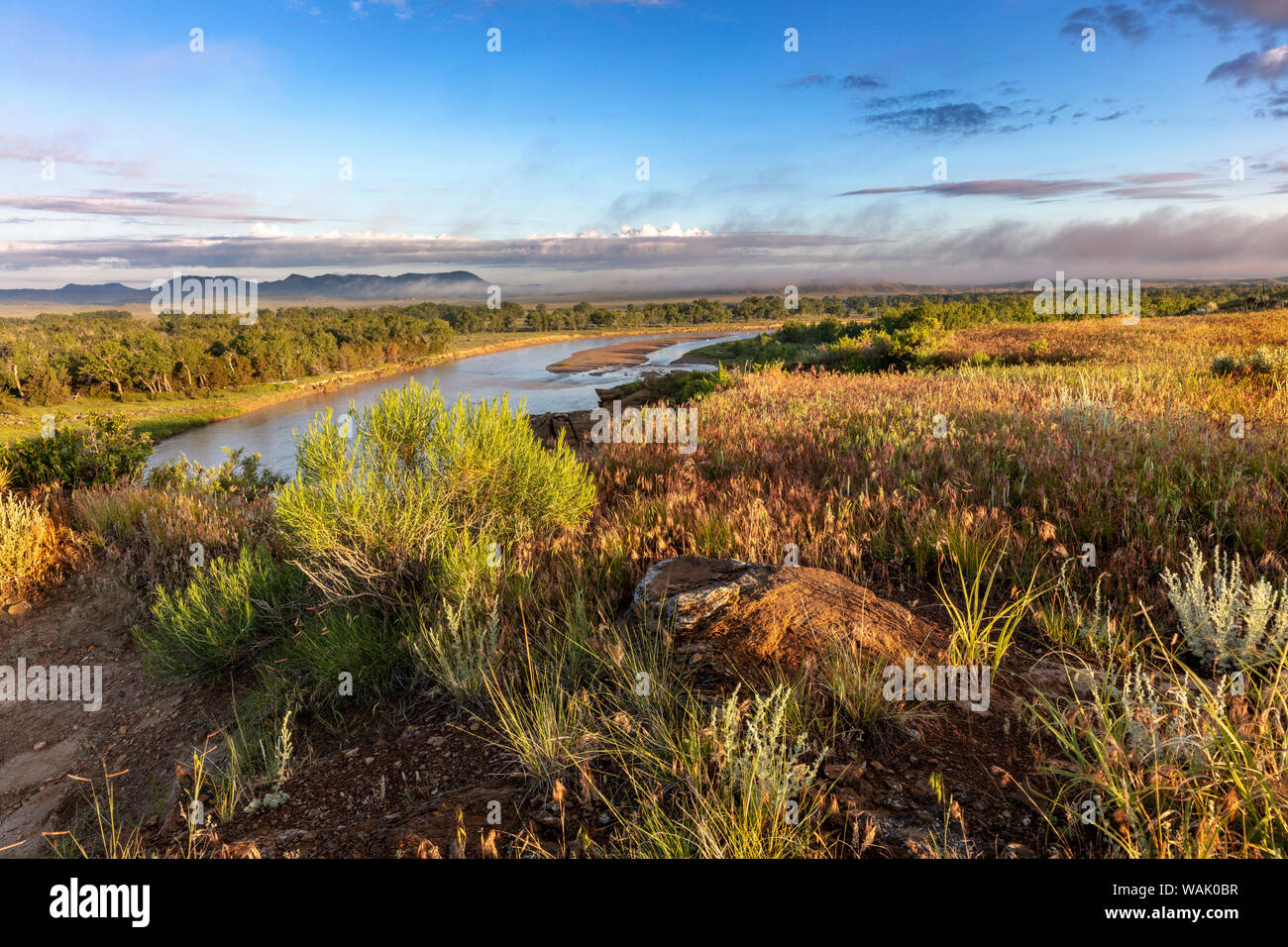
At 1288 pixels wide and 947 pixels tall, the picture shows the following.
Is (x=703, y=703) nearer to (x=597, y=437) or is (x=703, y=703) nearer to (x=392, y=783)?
(x=392, y=783)

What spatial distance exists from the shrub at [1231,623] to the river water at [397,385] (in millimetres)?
24555

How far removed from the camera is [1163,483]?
4.77 m

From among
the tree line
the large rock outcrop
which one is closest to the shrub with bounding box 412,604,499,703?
the large rock outcrop

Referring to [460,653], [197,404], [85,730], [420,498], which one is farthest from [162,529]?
[197,404]

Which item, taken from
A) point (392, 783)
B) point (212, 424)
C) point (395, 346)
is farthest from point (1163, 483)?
point (395, 346)

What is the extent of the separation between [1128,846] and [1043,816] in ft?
0.74

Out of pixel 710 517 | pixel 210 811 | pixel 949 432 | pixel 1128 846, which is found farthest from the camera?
pixel 949 432

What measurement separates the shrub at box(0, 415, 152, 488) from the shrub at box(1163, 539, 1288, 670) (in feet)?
45.9

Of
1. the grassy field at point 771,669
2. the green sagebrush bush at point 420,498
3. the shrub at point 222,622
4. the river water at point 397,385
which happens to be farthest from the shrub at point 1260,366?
the river water at point 397,385

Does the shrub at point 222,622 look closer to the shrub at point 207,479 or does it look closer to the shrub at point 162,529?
the shrub at point 162,529

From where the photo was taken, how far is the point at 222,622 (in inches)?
203

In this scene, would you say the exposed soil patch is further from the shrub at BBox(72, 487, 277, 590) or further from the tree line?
the shrub at BBox(72, 487, 277, 590)

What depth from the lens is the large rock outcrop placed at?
321cm

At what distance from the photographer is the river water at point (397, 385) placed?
3600 centimetres
